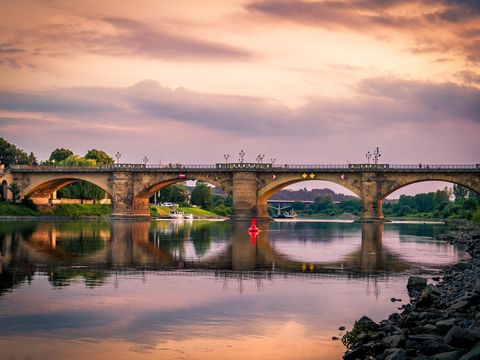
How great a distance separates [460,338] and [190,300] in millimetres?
12816

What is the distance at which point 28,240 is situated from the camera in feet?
195

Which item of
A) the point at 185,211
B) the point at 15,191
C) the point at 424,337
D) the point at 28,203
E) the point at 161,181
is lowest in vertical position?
the point at 424,337

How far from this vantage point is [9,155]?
187 m

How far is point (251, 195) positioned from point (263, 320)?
9842 cm

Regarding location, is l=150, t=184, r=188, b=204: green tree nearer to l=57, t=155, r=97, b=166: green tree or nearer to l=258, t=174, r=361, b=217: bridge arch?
l=57, t=155, r=97, b=166: green tree

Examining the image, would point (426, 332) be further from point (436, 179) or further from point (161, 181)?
point (161, 181)

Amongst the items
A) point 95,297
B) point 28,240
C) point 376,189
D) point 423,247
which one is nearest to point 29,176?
point 376,189

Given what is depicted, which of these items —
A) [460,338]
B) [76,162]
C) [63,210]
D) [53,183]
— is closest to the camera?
[460,338]

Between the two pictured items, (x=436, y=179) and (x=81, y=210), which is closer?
(x=436, y=179)

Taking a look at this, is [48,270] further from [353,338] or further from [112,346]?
[353,338]

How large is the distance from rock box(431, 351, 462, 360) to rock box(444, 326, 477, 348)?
0.64 m

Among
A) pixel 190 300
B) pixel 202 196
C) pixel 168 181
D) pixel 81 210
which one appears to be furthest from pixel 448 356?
pixel 202 196

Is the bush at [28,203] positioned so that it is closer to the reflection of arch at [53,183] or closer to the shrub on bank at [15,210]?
the shrub on bank at [15,210]

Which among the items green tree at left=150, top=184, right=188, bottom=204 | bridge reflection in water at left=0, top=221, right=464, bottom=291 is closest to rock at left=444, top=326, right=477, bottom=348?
bridge reflection in water at left=0, top=221, right=464, bottom=291
